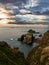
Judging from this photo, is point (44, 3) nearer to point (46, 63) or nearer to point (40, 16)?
point (40, 16)

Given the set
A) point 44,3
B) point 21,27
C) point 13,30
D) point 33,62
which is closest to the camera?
point 33,62

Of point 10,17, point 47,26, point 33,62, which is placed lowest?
point 47,26

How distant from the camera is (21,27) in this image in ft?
126

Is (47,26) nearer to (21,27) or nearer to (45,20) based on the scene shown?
(45,20)

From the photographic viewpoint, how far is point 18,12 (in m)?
35.5

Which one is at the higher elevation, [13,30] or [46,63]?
[46,63]

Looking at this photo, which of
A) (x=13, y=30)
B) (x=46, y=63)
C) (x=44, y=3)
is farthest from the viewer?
(x=13, y=30)

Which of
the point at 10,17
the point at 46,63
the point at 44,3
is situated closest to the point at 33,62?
the point at 46,63

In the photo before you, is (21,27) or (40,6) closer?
(40,6)

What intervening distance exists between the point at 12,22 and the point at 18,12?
11.3 feet

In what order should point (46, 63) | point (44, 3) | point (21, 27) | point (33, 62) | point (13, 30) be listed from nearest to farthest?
point (46, 63), point (33, 62), point (44, 3), point (13, 30), point (21, 27)

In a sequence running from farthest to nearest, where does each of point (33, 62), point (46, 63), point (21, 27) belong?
point (21, 27) < point (33, 62) < point (46, 63)

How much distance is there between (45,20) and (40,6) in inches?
223

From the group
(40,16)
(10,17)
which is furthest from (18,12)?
(40,16)
